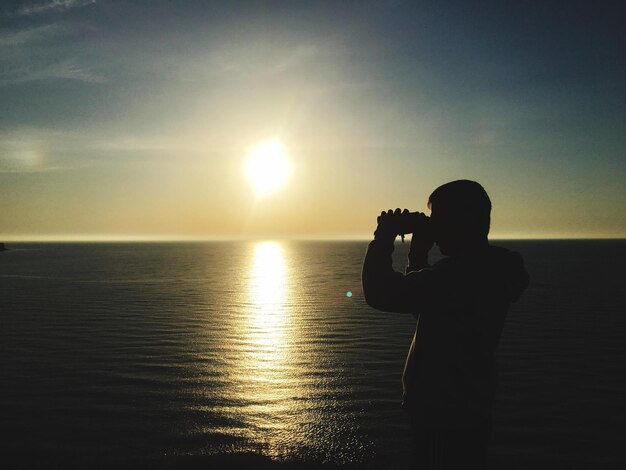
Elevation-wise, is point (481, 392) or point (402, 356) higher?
point (481, 392)

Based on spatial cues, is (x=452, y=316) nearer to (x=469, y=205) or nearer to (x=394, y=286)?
(x=394, y=286)

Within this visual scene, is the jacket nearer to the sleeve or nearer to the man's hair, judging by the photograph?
the sleeve

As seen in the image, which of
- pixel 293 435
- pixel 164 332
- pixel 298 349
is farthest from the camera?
pixel 164 332

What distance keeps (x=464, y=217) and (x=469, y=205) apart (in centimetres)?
9

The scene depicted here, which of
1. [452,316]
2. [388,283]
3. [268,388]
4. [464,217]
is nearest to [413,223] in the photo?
[464,217]

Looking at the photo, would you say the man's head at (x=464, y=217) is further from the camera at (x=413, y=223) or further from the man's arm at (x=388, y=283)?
the man's arm at (x=388, y=283)

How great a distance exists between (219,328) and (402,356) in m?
10.9

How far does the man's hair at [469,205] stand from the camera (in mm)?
2812

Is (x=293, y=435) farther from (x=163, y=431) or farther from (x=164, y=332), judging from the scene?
(x=164, y=332)

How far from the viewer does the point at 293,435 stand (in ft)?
31.6

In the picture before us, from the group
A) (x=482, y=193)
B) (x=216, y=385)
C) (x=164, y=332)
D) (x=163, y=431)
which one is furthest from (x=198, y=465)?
(x=164, y=332)

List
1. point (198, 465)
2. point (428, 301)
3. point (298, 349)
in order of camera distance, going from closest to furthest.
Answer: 1. point (428, 301)
2. point (198, 465)
3. point (298, 349)

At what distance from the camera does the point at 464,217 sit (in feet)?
9.23

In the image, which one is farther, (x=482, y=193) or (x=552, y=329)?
(x=552, y=329)
